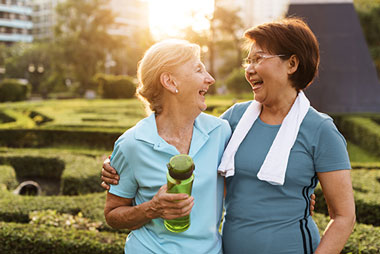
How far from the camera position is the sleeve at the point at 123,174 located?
1.81 metres

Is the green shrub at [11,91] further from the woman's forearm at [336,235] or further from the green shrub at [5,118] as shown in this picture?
the woman's forearm at [336,235]

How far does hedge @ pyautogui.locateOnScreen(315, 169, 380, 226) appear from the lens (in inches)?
175

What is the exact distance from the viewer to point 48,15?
85375 mm

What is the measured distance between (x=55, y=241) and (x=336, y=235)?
2.52 m

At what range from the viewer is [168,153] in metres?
1.78

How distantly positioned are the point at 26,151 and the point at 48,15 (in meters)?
85.1

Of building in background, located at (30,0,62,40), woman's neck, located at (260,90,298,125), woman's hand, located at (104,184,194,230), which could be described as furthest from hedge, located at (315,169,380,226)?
building in background, located at (30,0,62,40)

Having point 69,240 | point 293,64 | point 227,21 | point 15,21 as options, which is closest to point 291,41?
point 293,64

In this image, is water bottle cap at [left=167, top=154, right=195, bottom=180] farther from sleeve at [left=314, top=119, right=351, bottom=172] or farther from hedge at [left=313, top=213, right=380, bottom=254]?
hedge at [left=313, top=213, right=380, bottom=254]

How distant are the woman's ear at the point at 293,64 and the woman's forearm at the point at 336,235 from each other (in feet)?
2.20

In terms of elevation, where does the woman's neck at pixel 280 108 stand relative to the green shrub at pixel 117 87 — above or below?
above

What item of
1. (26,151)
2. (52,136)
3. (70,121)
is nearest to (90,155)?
(26,151)

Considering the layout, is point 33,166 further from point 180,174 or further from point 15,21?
point 15,21

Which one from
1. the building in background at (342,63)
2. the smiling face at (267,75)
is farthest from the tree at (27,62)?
the smiling face at (267,75)
